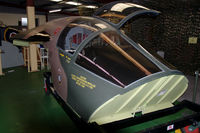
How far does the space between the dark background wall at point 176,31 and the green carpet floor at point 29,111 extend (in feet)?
14.3

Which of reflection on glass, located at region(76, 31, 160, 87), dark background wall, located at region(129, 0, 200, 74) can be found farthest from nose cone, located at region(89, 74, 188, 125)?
dark background wall, located at region(129, 0, 200, 74)

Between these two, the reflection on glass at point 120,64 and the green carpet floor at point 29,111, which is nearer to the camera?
the reflection on glass at point 120,64

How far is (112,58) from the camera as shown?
249 cm

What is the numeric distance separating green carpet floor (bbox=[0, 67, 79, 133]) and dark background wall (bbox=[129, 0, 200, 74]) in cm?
435

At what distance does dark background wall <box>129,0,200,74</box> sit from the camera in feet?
22.0

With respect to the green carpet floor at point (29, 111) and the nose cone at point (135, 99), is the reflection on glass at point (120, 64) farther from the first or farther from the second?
the green carpet floor at point (29, 111)

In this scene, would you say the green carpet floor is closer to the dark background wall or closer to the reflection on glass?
the reflection on glass

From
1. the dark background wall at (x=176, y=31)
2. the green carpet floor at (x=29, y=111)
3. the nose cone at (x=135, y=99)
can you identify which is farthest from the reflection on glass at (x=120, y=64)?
the dark background wall at (x=176, y=31)

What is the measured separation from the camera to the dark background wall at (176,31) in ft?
22.0

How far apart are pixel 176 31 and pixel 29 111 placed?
6794 mm

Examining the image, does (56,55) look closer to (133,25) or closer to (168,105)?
(168,105)

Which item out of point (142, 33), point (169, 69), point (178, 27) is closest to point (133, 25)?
point (142, 33)

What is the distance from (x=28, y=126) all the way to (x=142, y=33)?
6.81 meters

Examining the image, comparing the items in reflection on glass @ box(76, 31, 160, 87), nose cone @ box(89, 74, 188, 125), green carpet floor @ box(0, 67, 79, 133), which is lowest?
green carpet floor @ box(0, 67, 79, 133)
